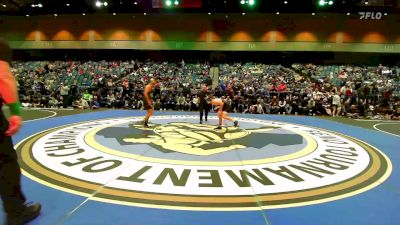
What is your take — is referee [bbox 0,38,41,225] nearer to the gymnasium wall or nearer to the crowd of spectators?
the crowd of spectators

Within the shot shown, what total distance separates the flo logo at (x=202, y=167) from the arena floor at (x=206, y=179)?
0.5 inches

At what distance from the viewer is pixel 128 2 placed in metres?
21.7

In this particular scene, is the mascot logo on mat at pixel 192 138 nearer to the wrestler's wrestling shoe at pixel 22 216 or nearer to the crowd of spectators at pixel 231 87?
the wrestler's wrestling shoe at pixel 22 216

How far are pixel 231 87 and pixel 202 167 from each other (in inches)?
486

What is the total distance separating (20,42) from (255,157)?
2632cm

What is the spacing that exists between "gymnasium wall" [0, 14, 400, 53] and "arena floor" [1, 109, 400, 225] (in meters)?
17.5

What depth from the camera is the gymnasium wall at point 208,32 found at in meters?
22.2

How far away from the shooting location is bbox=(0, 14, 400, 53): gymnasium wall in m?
22.2

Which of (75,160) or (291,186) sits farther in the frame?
(75,160)

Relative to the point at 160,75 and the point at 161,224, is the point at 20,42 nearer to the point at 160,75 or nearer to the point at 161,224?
the point at 160,75

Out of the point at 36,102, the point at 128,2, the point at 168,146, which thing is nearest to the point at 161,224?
the point at 168,146

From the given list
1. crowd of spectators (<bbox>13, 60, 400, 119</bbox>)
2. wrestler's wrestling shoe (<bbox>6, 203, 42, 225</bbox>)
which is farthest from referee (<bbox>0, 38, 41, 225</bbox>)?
crowd of spectators (<bbox>13, 60, 400, 119</bbox>)

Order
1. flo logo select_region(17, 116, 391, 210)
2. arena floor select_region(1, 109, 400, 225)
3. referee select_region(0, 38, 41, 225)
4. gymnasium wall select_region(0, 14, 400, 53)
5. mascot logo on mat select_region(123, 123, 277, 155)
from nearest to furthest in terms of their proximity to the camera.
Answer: referee select_region(0, 38, 41, 225) → arena floor select_region(1, 109, 400, 225) → flo logo select_region(17, 116, 391, 210) → mascot logo on mat select_region(123, 123, 277, 155) → gymnasium wall select_region(0, 14, 400, 53)

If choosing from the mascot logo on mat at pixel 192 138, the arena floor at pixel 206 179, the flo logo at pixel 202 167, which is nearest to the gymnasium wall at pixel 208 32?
the mascot logo on mat at pixel 192 138
